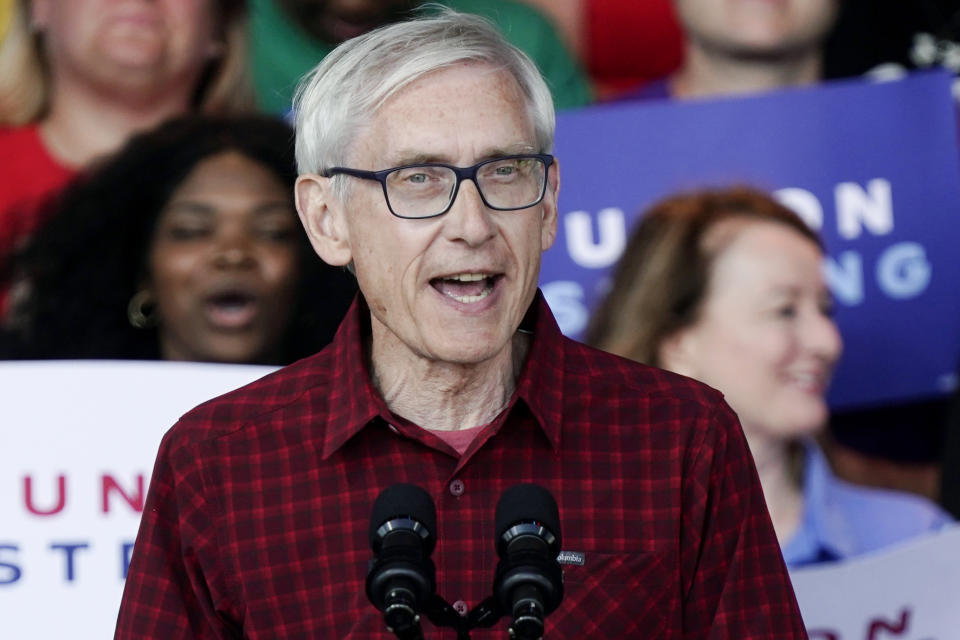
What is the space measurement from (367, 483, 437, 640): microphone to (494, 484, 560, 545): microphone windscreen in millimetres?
74

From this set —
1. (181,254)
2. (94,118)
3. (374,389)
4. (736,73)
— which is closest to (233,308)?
(181,254)

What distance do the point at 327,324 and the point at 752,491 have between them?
1820 millimetres

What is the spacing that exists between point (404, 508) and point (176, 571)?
2.19ft

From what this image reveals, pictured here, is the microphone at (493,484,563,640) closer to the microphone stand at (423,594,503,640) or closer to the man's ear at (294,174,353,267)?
the microphone stand at (423,594,503,640)

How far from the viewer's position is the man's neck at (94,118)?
12.2 feet

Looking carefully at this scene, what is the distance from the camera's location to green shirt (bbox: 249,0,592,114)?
3785 millimetres

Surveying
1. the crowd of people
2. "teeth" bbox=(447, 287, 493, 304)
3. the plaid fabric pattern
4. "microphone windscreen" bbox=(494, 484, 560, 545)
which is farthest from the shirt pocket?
the crowd of people

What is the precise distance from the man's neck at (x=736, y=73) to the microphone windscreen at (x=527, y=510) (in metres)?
2.56

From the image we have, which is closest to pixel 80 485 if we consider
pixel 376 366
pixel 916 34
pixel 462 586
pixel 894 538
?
pixel 376 366

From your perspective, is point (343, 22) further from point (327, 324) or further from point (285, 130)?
point (327, 324)

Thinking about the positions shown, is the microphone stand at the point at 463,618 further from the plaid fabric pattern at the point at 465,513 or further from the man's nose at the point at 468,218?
the man's nose at the point at 468,218

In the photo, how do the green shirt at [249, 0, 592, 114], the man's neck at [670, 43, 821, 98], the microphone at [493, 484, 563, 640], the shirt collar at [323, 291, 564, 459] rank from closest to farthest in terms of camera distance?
1. the microphone at [493, 484, 563, 640]
2. the shirt collar at [323, 291, 564, 459]
3. the green shirt at [249, 0, 592, 114]
4. the man's neck at [670, 43, 821, 98]

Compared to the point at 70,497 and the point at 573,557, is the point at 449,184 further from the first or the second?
the point at 70,497

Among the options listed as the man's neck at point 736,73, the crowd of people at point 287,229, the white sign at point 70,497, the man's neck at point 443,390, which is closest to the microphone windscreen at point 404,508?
the man's neck at point 443,390
